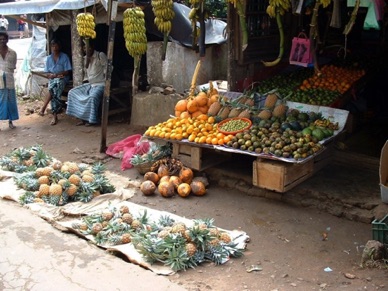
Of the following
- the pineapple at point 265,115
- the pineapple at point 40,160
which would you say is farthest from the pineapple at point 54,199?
the pineapple at point 265,115

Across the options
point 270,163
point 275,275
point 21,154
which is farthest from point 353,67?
point 21,154

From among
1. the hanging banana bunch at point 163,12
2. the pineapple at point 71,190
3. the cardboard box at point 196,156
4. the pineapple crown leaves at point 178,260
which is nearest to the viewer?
the pineapple crown leaves at point 178,260

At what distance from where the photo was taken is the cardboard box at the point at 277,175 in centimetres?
507

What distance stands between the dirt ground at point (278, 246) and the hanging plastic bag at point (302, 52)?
7.43 feet

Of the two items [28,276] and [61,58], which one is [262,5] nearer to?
[61,58]

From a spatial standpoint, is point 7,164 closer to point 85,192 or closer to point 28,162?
point 28,162

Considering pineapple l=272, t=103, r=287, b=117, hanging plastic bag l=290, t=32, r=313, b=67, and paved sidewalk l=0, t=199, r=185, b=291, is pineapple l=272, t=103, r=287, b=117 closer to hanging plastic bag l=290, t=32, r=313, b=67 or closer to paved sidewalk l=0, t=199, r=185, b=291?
hanging plastic bag l=290, t=32, r=313, b=67

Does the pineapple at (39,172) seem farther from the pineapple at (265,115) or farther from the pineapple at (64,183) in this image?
the pineapple at (265,115)

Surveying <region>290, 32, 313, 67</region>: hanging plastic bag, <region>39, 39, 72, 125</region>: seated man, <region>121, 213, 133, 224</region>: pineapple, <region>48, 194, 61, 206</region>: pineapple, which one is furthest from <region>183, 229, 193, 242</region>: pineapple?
<region>39, 39, 72, 125</region>: seated man

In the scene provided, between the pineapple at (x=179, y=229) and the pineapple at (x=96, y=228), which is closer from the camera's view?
the pineapple at (x=179, y=229)

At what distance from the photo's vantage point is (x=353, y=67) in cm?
745

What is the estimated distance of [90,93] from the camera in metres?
8.85

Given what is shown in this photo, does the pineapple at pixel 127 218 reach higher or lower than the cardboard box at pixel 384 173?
lower

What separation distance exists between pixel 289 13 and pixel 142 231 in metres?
5.12
